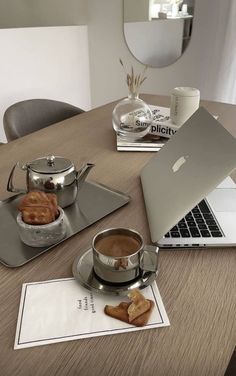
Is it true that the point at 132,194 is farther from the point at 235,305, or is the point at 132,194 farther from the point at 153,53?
the point at 153,53

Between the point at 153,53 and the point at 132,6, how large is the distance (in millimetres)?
391

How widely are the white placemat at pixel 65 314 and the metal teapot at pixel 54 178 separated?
0.22 meters

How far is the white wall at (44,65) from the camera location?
2191 millimetres

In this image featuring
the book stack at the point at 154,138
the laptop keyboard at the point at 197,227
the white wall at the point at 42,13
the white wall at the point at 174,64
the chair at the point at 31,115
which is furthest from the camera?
the white wall at the point at 42,13

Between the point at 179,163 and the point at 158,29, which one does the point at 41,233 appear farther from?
the point at 158,29

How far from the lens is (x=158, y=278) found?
56 cm

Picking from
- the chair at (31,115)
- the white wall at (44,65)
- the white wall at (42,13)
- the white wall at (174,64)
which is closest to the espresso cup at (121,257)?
the chair at (31,115)

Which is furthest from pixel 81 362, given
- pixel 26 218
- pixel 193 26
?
pixel 193 26

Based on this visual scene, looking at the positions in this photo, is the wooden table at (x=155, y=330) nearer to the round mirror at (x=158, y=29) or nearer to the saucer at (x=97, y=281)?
the saucer at (x=97, y=281)

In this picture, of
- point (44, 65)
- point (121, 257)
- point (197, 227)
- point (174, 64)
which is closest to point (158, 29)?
point (174, 64)

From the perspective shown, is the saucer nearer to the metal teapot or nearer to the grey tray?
the grey tray

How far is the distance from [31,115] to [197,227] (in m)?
1.11

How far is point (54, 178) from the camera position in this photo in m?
0.70

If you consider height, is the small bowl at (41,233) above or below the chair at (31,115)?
above
